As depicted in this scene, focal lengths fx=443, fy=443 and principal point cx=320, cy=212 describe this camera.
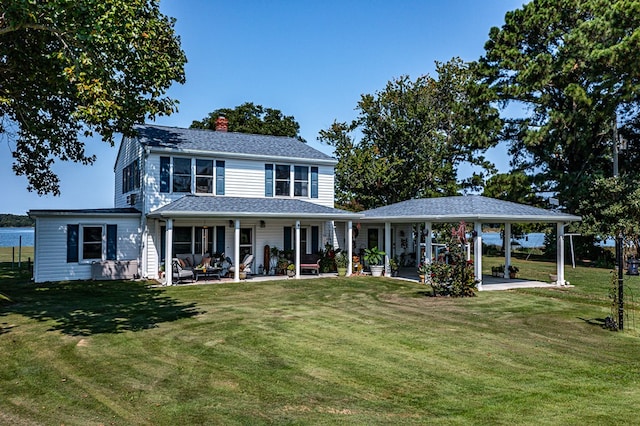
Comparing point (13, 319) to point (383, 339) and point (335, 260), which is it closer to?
point (383, 339)

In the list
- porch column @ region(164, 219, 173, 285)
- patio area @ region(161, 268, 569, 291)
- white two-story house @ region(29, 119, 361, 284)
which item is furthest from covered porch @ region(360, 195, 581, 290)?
porch column @ region(164, 219, 173, 285)

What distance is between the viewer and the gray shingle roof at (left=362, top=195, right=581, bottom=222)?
16.5 meters

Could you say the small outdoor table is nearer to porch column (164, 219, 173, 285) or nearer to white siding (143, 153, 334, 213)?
porch column (164, 219, 173, 285)

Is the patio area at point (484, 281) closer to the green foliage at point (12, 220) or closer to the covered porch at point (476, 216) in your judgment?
the covered porch at point (476, 216)

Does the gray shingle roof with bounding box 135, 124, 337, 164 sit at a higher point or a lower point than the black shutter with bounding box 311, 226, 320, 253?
higher

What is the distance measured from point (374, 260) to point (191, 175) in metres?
9.46

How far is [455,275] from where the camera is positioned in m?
14.9

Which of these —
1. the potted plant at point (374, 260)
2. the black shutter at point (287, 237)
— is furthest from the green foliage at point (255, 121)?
the potted plant at point (374, 260)

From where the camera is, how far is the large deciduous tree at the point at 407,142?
32625 millimetres

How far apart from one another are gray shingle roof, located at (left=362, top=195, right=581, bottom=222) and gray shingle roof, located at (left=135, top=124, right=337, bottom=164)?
16.5 ft

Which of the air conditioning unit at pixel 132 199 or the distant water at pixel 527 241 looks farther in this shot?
the distant water at pixel 527 241

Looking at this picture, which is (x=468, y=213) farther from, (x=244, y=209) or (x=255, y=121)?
(x=255, y=121)

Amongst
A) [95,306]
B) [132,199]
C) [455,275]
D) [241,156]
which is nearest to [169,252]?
[95,306]

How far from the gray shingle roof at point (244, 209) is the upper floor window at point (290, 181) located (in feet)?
1.61
